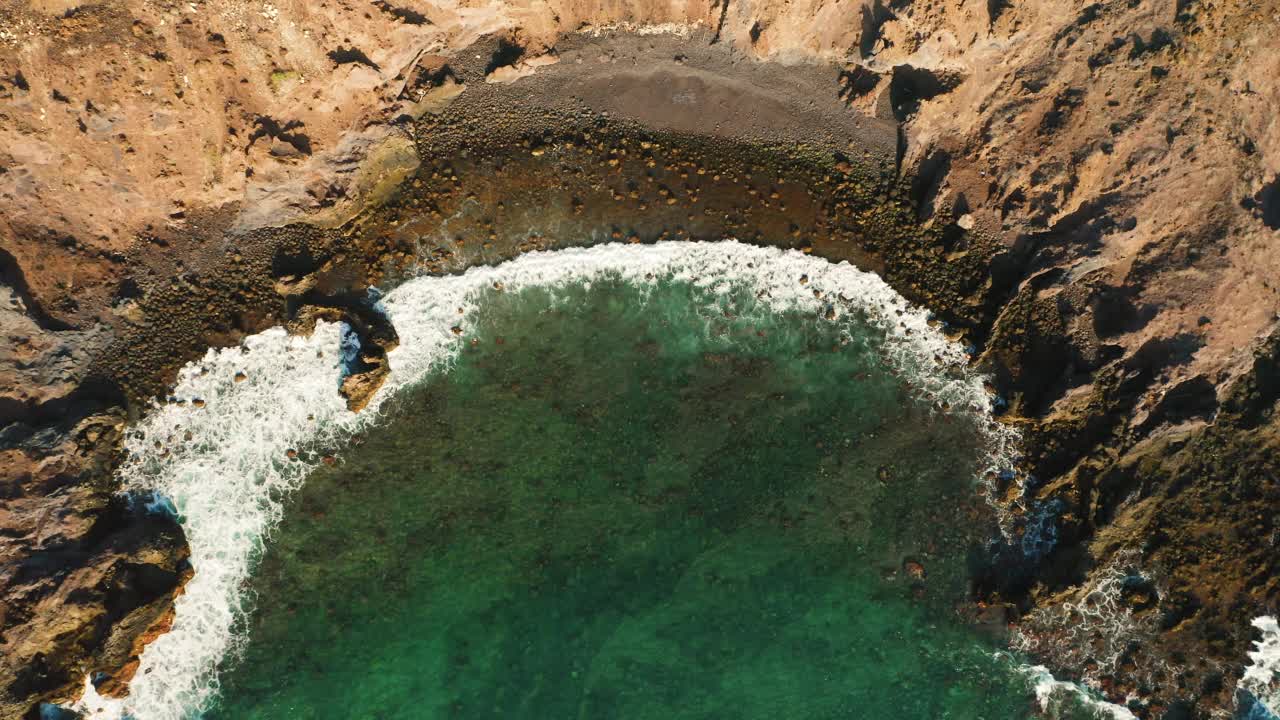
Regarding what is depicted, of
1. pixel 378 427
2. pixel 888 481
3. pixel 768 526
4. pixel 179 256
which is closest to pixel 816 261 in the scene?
pixel 888 481

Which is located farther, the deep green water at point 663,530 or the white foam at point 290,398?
the deep green water at point 663,530

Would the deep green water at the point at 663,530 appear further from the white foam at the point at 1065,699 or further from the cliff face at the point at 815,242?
the cliff face at the point at 815,242

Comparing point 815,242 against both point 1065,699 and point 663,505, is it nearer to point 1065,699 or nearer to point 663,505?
point 663,505

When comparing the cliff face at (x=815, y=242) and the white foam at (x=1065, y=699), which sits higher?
the cliff face at (x=815, y=242)

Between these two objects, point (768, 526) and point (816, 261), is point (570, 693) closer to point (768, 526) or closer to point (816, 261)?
point (768, 526)

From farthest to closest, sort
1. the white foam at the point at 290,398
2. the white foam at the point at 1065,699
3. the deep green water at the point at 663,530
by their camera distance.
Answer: the deep green water at the point at 663,530 → the white foam at the point at 1065,699 → the white foam at the point at 290,398

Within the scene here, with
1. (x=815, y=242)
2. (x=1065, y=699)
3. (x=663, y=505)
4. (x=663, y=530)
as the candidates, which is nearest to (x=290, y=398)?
(x=663, y=505)

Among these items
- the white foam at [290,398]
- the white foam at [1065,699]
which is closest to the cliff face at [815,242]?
the white foam at [1065,699]
